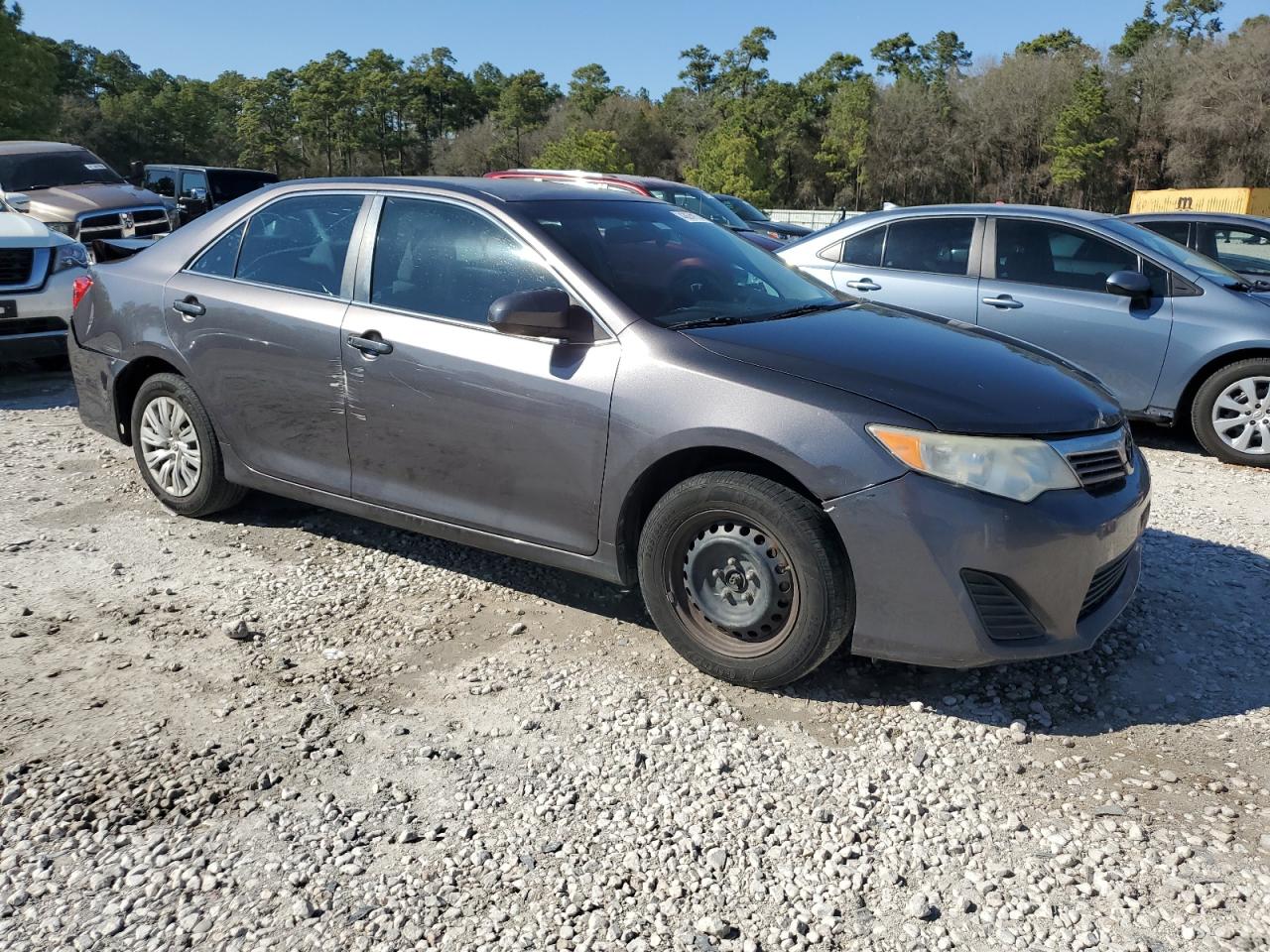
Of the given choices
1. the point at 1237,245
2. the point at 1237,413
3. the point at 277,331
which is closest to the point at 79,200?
the point at 277,331

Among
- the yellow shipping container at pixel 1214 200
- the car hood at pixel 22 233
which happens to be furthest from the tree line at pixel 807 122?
the car hood at pixel 22 233

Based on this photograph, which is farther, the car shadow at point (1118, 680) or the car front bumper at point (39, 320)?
the car front bumper at point (39, 320)

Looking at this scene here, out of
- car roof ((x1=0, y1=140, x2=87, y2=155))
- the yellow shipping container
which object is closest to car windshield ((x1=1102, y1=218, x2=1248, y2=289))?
car roof ((x1=0, y1=140, x2=87, y2=155))

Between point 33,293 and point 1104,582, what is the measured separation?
8283 mm

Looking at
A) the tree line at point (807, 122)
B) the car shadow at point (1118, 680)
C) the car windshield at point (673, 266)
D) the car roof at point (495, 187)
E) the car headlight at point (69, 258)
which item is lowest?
the car shadow at point (1118, 680)

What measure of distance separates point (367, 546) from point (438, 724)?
175 cm

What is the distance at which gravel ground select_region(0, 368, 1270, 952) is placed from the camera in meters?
2.41

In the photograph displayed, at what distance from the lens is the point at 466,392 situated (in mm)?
3793

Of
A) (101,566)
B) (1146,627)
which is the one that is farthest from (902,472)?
(101,566)

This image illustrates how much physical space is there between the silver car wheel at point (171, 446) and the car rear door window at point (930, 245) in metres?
5.13

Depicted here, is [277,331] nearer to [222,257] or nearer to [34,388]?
[222,257]

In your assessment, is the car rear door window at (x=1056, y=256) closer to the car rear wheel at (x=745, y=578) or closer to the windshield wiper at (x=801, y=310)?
the windshield wiper at (x=801, y=310)

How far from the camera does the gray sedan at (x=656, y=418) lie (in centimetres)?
311

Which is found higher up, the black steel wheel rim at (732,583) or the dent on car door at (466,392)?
the dent on car door at (466,392)
